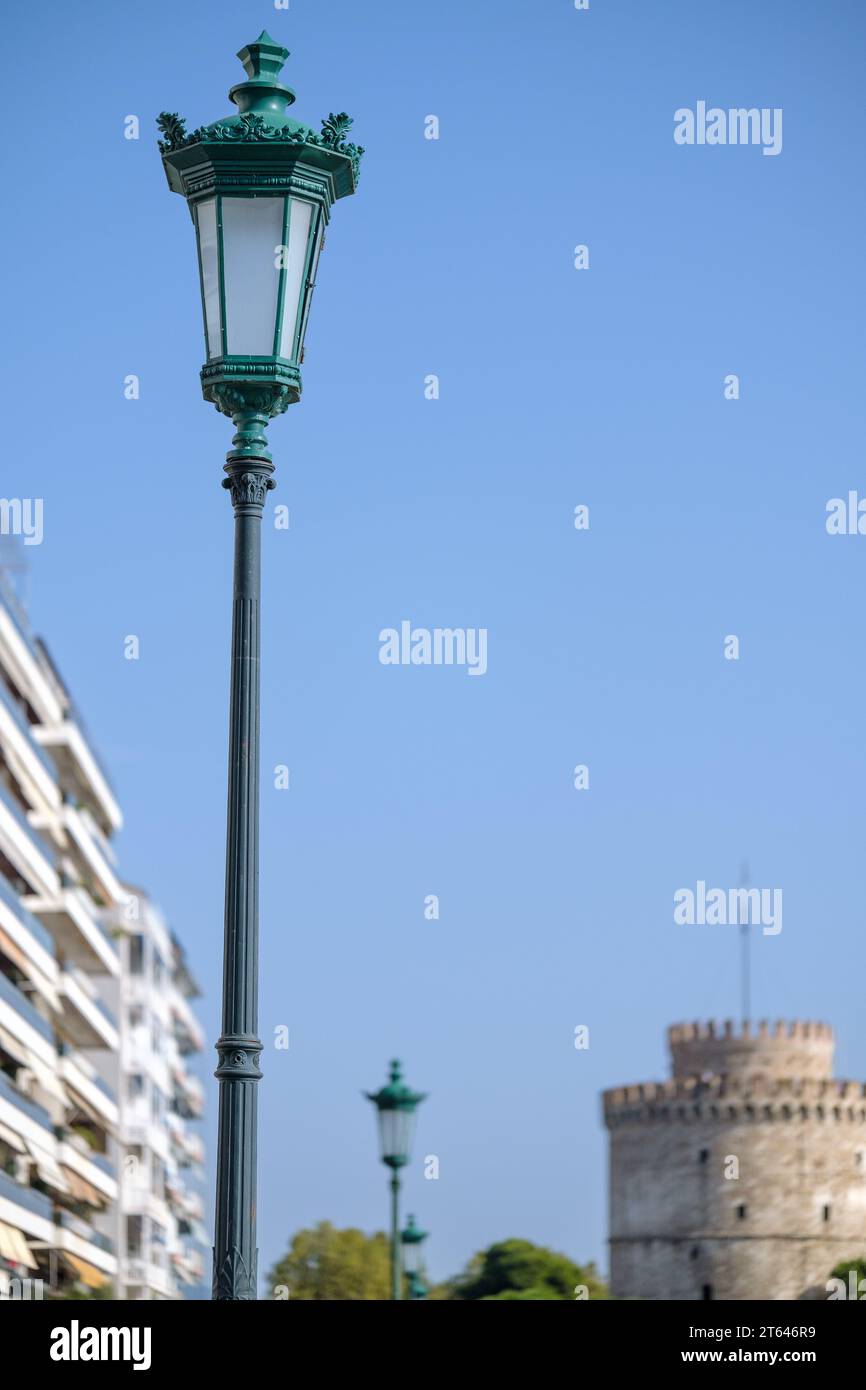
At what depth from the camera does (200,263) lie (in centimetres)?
969

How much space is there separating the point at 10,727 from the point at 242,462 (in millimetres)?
47737

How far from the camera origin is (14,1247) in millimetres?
53688

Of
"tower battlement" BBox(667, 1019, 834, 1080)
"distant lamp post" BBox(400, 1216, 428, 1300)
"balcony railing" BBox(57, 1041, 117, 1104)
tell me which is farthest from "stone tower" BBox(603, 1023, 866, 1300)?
"distant lamp post" BBox(400, 1216, 428, 1300)

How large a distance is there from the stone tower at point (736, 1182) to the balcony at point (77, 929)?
36815 mm

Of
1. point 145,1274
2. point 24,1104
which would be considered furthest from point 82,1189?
point 145,1274

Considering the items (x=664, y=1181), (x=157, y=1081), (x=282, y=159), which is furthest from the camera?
(x=664, y=1181)

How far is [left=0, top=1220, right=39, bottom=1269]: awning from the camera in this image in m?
51.5

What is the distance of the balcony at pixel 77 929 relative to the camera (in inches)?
2606

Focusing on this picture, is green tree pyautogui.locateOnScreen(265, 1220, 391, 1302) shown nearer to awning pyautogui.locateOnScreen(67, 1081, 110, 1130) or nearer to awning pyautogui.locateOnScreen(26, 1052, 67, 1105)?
awning pyautogui.locateOnScreen(67, 1081, 110, 1130)

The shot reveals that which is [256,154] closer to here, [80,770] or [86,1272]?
[86,1272]
